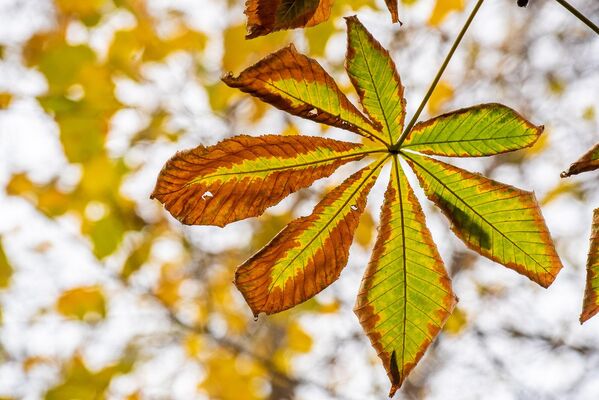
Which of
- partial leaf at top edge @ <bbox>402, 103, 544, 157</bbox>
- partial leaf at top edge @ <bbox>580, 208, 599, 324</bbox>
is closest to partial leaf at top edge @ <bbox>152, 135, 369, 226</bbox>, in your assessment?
partial leaf at top edge @ <bbox>402, 103, 544, 157</bbox>

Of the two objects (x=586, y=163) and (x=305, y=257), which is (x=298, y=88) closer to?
(x=305, y=257)

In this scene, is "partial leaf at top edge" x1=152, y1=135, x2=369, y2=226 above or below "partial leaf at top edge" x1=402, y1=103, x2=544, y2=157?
below

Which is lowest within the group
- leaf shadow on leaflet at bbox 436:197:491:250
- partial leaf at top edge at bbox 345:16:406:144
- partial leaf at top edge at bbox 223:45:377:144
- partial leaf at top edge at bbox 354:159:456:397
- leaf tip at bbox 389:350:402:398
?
leaf tip at bbox 389:350:402:398

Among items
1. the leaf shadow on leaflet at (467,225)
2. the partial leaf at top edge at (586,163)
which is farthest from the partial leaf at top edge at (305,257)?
the partial leaf at top edge at (586,163)

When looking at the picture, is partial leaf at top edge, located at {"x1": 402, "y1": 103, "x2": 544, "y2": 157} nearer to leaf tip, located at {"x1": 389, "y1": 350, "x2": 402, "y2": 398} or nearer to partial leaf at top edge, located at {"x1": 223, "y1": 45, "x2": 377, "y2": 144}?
partial leaf at top edge, located at {"x1": 223, "y1": 45, "x2": 377, "y2": 144}

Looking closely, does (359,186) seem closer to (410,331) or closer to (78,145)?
(410,331)

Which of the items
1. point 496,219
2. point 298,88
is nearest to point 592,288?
point 496,219

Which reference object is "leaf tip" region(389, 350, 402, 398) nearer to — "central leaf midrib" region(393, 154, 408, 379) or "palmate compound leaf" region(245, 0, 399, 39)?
"central leaf midrib" region(393, 154, 408, 379)
